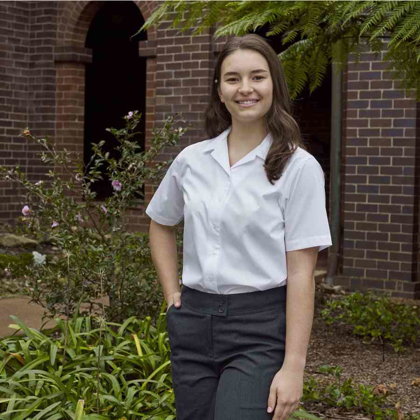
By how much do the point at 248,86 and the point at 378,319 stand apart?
4.60 m

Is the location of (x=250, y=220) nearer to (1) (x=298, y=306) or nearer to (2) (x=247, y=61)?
(1) (x=298, y=306)

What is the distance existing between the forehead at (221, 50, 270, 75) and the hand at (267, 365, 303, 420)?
0.92 m

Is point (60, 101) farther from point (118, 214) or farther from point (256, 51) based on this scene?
point (256, 51)

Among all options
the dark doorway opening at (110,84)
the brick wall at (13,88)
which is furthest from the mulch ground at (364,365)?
Answer: the dark doorway opening at (110,84)

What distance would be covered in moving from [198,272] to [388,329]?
433 centimetres

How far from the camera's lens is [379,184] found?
8.59m

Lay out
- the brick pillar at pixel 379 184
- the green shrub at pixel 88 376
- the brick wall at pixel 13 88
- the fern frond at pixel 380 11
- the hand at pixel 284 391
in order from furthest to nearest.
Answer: the brick wall at pixel 13 88, the brick pillar at pixel 379 184, the fern frond at pixel 380 11, the green shrub at pixel 88 376, the hand at pixel 284 391

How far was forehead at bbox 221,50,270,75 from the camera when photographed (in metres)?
2.44

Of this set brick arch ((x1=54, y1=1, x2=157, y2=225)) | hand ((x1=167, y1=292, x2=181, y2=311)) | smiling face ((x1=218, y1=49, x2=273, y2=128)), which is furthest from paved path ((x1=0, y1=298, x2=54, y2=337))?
brick arch ((x1=54, y1=1, x2=157, y2=225))

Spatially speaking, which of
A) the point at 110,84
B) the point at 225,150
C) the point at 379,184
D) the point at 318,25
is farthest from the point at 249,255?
the point at 110,84

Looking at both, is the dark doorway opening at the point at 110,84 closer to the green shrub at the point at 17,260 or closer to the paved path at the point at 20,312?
the green shrub at the point at 17,260

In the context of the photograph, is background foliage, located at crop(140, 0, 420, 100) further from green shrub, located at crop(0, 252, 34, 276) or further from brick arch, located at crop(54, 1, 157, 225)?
brick arch, located at crop(54, 1, 157, 225)

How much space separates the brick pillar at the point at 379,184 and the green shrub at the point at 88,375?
14.7 ft

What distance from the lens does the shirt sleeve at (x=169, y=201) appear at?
2693 mm
